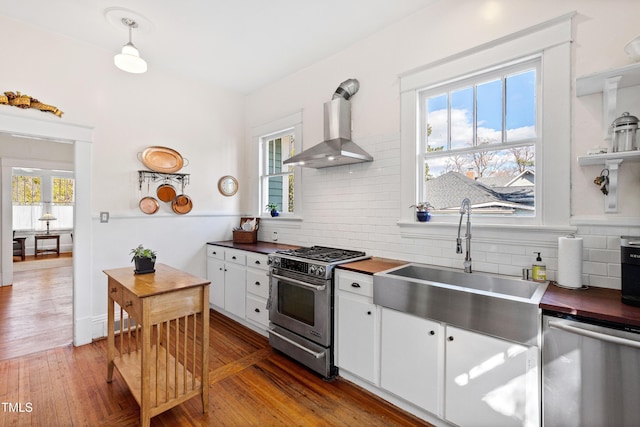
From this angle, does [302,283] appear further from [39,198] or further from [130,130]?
[39,198]

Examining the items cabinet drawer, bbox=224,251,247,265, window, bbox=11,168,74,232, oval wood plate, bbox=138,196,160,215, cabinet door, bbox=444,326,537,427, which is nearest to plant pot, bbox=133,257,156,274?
cabinet drawer, bbox=224,251,247,265

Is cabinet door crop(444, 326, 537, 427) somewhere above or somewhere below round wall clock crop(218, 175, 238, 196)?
below

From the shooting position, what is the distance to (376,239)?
9.55 ft

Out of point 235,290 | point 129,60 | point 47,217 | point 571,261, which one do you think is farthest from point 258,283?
point 47,217

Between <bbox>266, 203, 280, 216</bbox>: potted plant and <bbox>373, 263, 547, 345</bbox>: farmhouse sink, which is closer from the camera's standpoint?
<bbox>373, 263, 547, 345</bbox>: farmhouse sink

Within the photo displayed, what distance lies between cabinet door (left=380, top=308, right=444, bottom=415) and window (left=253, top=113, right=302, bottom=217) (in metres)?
1.99

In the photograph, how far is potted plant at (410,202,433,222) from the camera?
8.35 ft

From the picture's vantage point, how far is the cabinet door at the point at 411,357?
1868 millimetres

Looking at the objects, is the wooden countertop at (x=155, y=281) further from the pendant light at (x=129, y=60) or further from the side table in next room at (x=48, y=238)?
the side table in next room at (x=48, y=238)

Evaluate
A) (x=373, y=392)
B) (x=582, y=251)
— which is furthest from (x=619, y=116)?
(x=373, y=392)

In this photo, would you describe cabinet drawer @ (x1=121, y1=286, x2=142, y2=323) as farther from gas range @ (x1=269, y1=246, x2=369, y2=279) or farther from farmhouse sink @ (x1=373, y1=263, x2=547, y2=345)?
farmhouse sink @ (x1=373, y1=263, x2=547, y2=345)

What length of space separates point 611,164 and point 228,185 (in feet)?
13.0

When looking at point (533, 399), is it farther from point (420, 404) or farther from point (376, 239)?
point (376, 239)

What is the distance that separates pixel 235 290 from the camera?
11.7 feet
